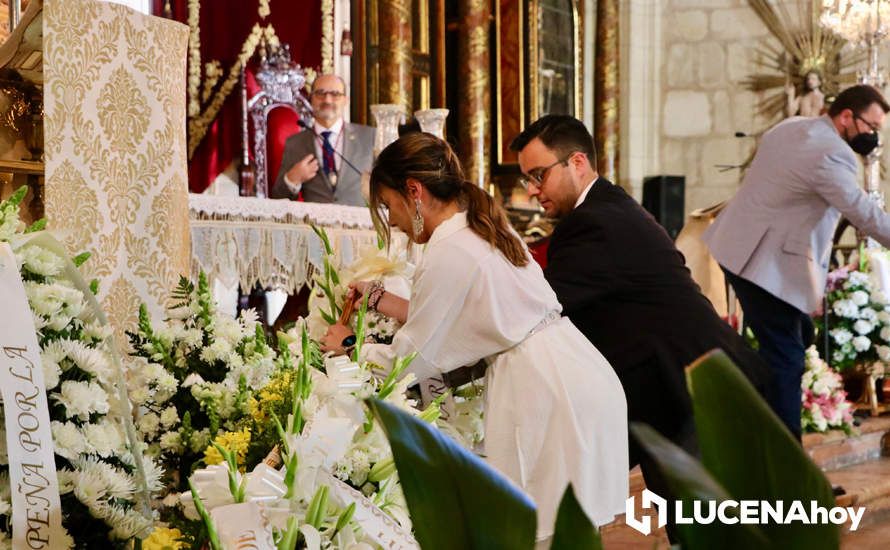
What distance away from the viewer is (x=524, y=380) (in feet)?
8.17

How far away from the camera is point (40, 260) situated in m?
1.23

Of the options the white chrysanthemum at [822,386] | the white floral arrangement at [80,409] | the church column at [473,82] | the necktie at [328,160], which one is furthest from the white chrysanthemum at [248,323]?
the church column at [473,82]

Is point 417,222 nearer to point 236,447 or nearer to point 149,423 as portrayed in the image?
point 149,423

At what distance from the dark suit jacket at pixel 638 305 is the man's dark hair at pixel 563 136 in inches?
8.0

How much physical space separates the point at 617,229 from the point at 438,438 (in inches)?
107

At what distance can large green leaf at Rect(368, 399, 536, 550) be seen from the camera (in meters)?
0.43

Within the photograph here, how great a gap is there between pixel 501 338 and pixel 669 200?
364 inches

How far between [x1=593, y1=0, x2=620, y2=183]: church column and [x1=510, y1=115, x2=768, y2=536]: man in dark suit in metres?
8.42

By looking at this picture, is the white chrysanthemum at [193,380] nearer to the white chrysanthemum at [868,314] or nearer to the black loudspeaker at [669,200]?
the white chrysanthemum at [868,314]

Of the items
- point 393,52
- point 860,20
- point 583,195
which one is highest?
point 860,20

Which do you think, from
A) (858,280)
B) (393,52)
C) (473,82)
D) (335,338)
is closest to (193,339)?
(335,338)

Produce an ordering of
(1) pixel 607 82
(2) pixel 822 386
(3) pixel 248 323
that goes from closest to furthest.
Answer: (3) pixel 248 323, (2) pixel 822 386, (1) pixel 607 82

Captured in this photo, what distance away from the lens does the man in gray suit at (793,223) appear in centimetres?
445

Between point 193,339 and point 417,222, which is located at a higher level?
point 417,222
